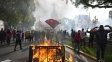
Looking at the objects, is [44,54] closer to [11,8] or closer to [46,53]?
[46,53]

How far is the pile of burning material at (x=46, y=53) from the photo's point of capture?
12.8 metres

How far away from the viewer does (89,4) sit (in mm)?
38844

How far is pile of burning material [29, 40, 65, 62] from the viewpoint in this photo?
503 inches

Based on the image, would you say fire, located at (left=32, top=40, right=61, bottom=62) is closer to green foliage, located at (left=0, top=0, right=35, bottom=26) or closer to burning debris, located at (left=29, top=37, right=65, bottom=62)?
burning debris, located at (left=29, top=37, right=65, bottom=62)

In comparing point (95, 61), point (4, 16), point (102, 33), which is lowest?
point (95, 61)

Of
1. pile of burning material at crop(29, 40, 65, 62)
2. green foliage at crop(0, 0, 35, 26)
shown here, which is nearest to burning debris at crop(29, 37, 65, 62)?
pile of burning material at crop(29, 40, 65, 62)

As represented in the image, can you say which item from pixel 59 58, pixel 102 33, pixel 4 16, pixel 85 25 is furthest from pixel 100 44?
pixel 85 25

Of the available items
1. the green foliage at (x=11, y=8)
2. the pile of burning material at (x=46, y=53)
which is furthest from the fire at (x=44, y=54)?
the green foliage at (x=11, y=8)

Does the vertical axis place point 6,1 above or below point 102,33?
above

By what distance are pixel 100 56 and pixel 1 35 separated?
21.1m

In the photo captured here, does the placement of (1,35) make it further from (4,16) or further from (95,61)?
(95,61)

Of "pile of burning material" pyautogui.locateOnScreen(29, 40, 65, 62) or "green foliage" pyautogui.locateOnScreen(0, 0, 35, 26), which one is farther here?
"green foliage" pyautogui.locateOnScreen(0, 0, 35, 26)

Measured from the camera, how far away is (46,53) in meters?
12.8

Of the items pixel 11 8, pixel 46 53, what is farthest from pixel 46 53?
pixel 11 8
